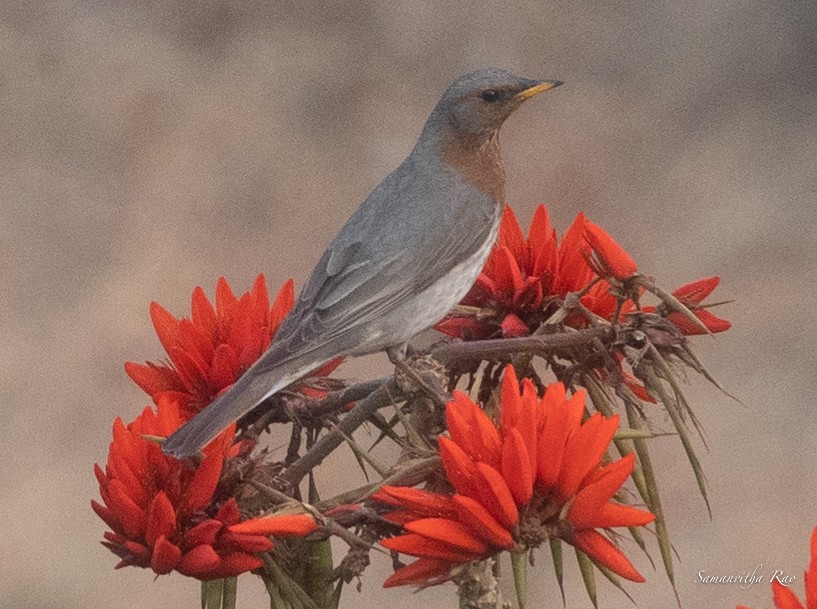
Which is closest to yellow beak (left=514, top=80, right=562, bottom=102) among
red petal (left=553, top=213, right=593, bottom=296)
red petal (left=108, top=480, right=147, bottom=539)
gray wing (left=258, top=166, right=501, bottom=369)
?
gray wing (left=258, top=166, right=501, bottom=369)

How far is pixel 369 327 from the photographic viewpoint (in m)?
0.82

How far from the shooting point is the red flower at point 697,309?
50 cm

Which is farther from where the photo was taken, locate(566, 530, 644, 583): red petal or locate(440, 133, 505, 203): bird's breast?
locate(440, 133, 505, 203): bird's breast

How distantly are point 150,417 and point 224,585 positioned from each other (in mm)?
88

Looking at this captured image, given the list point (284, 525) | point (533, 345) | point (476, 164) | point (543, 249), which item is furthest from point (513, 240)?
point (476, 164)

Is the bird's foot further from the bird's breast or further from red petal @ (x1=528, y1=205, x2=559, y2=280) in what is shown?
the bird's breast

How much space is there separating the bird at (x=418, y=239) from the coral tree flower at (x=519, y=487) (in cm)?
24

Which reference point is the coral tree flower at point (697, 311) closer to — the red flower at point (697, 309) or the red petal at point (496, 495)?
the red flower at point (697, 309)

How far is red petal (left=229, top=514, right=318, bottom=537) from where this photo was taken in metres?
0.44

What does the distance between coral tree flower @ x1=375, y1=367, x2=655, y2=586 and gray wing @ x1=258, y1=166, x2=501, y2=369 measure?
1.09 ft

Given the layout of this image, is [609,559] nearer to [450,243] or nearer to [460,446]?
[460,446]

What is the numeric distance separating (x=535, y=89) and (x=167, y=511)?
472 mm

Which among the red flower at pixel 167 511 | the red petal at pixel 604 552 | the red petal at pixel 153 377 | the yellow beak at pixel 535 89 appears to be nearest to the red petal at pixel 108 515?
the red flower at pixel 167 511

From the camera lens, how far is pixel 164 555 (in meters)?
0.47
